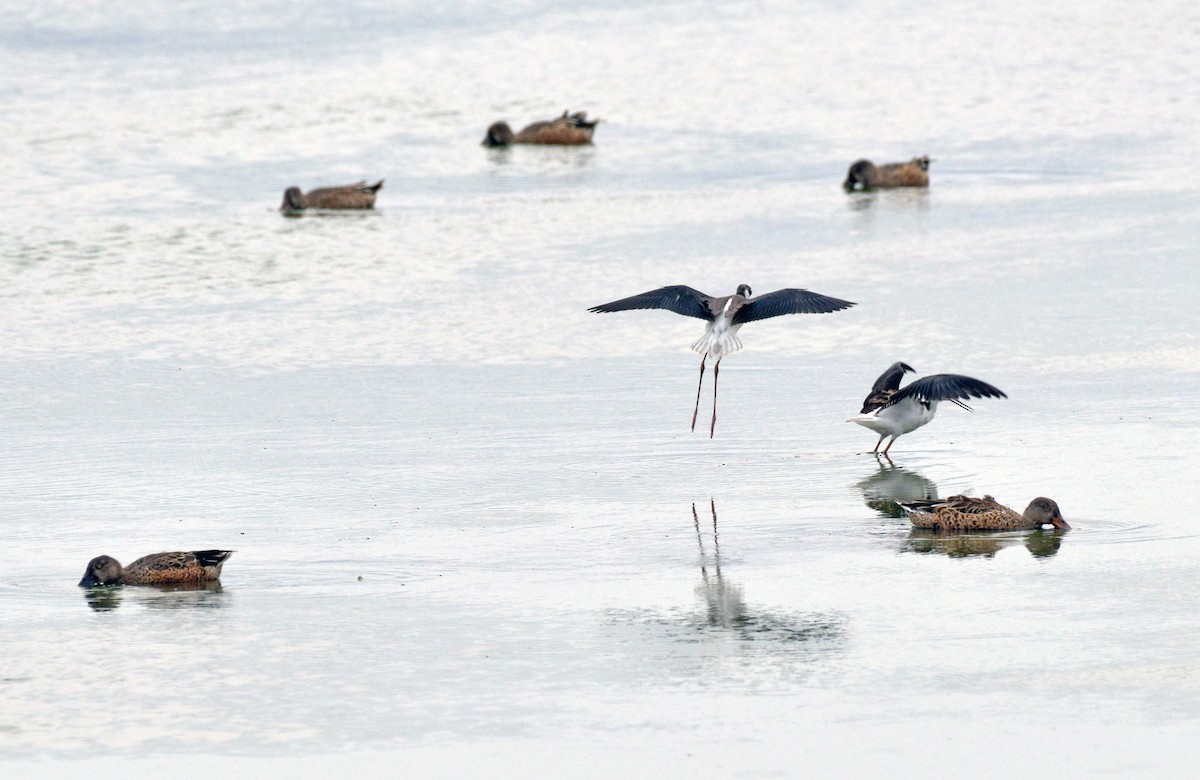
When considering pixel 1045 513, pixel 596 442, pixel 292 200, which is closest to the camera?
pixel 1045 513

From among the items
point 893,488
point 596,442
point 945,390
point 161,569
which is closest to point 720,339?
point 596,442

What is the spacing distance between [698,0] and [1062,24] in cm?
802

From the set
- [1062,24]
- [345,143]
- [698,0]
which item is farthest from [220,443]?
[698,0]

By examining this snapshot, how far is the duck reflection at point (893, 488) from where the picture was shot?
1021 centimetres

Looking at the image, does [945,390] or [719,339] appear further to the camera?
[719,339]

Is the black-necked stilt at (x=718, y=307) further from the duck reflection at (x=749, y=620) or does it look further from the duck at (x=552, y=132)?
the duck at (x=552, y=132)

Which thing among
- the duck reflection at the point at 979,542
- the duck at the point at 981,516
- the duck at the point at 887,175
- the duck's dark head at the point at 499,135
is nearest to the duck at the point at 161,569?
the duck reflection at the point at 979,542

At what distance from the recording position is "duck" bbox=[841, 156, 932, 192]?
2106 cm

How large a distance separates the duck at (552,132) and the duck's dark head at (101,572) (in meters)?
16.8

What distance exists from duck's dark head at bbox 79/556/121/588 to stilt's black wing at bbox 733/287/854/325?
14.6 ft

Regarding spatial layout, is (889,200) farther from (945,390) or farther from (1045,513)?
(1045,513)

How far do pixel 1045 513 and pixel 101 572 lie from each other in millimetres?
4379

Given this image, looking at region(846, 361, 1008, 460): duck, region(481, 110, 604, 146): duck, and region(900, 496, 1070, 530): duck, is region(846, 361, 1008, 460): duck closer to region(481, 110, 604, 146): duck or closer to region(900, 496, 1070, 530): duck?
region(900, 496, 1070, 530): duck

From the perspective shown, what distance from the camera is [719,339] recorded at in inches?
472
